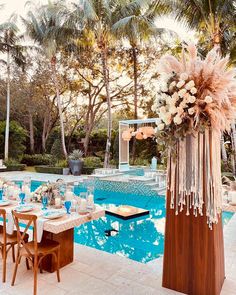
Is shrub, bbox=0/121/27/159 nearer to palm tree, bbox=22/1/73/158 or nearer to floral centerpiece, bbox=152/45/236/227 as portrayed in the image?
palm tree, bbox=22/1/73/158

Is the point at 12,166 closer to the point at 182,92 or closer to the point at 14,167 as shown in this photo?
the point at 14,167

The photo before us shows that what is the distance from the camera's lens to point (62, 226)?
3182 millimetres

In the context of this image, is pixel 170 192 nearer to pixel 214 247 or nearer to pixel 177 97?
pixel 214 247

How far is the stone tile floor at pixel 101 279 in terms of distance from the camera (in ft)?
10.1

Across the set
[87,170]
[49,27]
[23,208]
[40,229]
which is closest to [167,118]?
Result: [40,229]

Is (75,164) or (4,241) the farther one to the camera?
(75,164)

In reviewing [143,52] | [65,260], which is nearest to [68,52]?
[143,52]

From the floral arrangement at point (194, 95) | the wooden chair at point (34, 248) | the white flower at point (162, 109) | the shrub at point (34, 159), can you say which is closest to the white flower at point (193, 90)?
the floral arrangement at point (194, 95)

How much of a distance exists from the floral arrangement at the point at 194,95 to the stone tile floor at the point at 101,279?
1.83 meters

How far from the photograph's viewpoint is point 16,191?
4320 mm

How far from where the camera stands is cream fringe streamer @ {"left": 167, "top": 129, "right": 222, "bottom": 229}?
2838 mm

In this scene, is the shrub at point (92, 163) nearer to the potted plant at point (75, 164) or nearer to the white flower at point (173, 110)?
the potted plant at point (75, 164)

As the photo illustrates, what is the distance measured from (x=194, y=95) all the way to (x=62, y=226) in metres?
2.11

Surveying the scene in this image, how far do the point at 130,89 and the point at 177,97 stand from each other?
15.9 metres
